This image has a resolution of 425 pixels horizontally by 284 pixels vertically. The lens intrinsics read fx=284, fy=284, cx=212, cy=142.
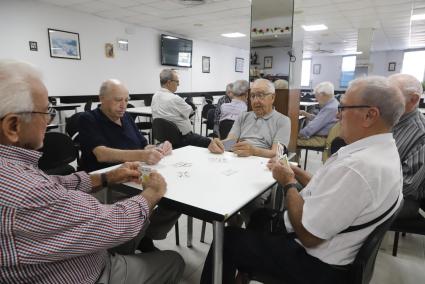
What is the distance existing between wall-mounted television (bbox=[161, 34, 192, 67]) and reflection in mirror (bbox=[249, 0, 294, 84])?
5.10 meters

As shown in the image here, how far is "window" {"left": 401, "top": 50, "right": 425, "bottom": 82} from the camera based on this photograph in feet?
37.6

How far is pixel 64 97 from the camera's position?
596 centimetres

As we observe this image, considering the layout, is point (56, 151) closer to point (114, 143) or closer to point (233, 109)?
point (114, 143)

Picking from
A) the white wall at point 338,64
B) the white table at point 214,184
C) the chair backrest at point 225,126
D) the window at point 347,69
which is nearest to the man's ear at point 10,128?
the white table at point 214,184

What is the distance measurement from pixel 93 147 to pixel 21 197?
122 cm

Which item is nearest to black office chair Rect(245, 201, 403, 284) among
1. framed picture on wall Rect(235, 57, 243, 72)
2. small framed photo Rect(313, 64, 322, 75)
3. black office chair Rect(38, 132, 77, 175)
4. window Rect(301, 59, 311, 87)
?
Answer: black office chair Rect(38, 132, 77, 175)

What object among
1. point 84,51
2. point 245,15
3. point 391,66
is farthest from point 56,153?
point 391,66

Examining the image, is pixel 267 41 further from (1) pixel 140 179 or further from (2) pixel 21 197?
(2) pixel 21 197

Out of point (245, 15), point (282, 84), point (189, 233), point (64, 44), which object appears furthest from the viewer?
point (245, 15)

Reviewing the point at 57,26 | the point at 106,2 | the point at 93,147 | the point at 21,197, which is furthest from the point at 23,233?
the point at 57,26

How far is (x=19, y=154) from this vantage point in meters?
0.84

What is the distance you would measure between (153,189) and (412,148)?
65.3 inches

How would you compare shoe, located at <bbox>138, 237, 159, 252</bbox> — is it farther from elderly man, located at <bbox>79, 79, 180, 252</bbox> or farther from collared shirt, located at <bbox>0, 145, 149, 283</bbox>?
collared shirt, located at <bbox>0, 145, 149, 283</bbox>

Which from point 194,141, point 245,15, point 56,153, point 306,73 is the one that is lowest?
point 194,141
